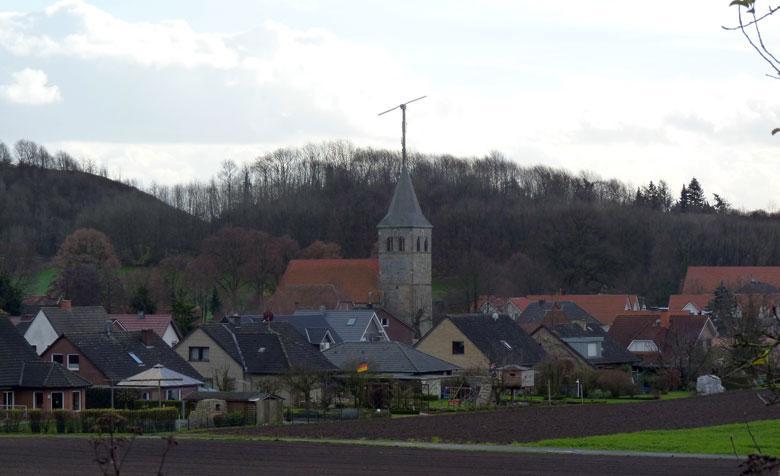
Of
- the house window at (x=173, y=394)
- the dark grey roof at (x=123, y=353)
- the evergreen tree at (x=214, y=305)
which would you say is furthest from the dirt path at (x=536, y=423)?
the evergreen tree at (x=214, y=305)

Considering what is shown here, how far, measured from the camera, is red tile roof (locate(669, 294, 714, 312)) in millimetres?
116312

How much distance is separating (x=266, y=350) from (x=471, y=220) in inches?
3902

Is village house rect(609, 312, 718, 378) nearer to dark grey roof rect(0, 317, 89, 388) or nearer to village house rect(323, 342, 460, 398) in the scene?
village house rect(323, 342, 460, 398)

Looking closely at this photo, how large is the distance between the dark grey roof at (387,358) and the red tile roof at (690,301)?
177 ft

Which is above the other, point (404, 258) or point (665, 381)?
point (404, 258)

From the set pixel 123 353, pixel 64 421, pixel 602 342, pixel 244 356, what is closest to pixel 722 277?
pixel 602 342

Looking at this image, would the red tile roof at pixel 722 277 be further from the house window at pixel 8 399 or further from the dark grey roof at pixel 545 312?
the house window at pixel 8 399

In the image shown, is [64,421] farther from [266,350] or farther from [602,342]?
[602,342]

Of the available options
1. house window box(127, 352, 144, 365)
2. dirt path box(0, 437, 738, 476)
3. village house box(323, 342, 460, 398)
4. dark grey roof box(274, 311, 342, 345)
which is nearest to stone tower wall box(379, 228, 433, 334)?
dark grey roof box(274, 311, 342, 345)

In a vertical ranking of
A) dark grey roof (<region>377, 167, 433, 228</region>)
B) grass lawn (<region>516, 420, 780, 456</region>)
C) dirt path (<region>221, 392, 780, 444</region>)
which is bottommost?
Result: dirt path (<region>221, 392, 780, 444</region>)

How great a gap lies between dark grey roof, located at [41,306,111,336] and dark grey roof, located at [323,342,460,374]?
1301 centimetres

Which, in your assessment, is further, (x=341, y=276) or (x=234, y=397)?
(x=341, y=276)

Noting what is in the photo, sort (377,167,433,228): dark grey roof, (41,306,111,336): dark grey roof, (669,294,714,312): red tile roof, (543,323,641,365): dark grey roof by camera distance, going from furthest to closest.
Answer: (669,294,714,312): red tile roof
(377,167,433,228): dark grey roof
(543,323,641,365): dark grey roof
(41,306,111,336): dark grey roof

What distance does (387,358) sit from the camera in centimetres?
6469
